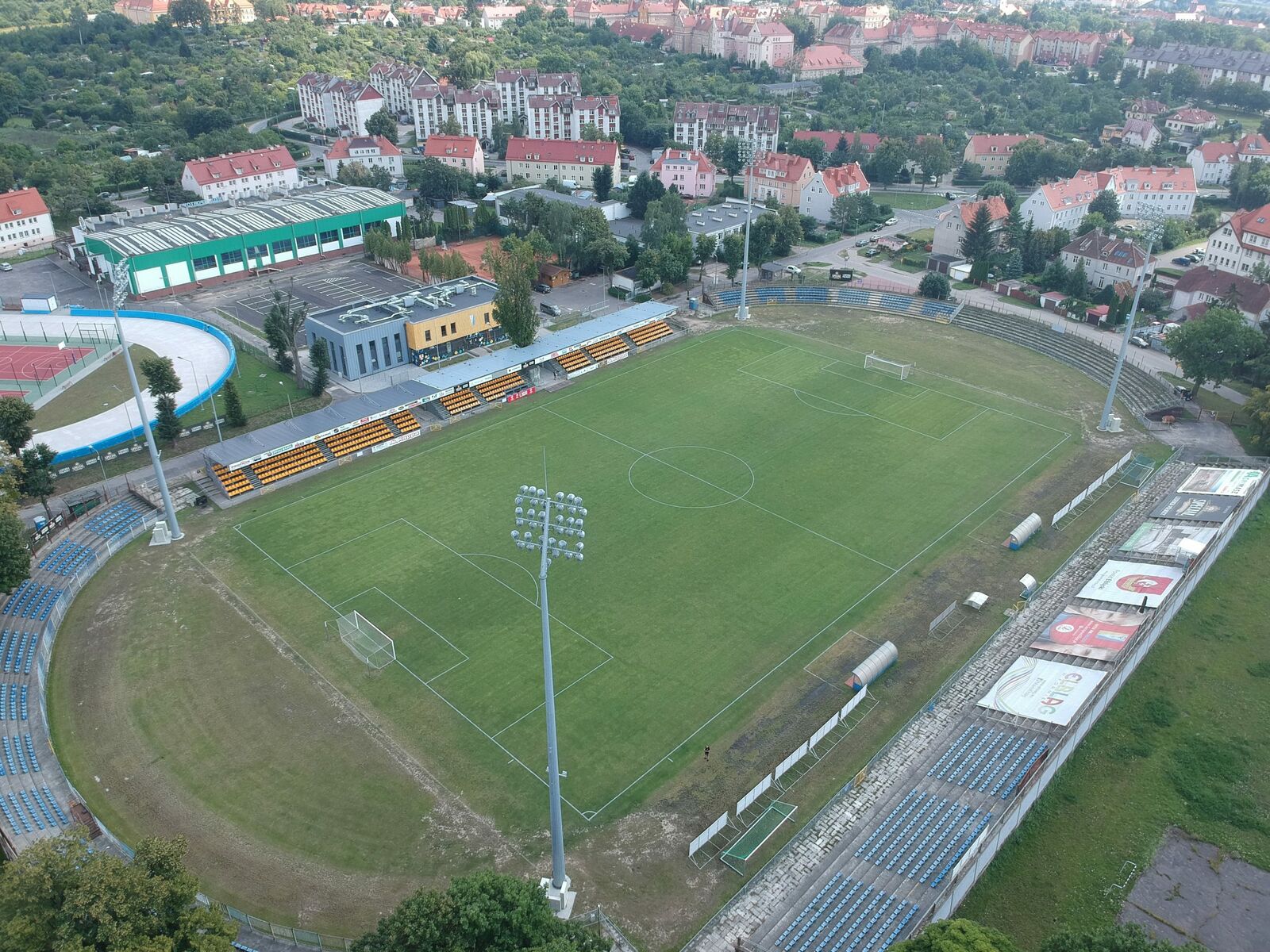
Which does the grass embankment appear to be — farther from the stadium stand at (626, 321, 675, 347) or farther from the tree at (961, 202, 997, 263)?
the tree at (961, 202, 997, 263)

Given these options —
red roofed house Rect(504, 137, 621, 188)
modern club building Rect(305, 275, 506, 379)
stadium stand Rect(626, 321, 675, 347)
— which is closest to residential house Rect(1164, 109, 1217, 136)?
red roofed house Rect(504, 137, 621, 188)

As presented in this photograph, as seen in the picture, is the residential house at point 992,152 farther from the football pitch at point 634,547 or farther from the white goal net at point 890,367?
the football pitch at point 634,547

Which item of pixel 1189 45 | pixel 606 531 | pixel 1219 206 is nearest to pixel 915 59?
pixel 1189 45

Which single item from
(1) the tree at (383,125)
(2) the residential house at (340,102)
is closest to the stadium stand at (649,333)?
(1) the tree at (383,125)

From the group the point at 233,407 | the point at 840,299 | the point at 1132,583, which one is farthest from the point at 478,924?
the point at 840,299

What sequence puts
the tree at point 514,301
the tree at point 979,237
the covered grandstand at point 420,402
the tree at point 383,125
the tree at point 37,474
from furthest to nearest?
the tree at point 383,125, the tree at point 979,237, the tree at point 514,301, the covered grandstand at point 420,402, the tree at point 37,474
